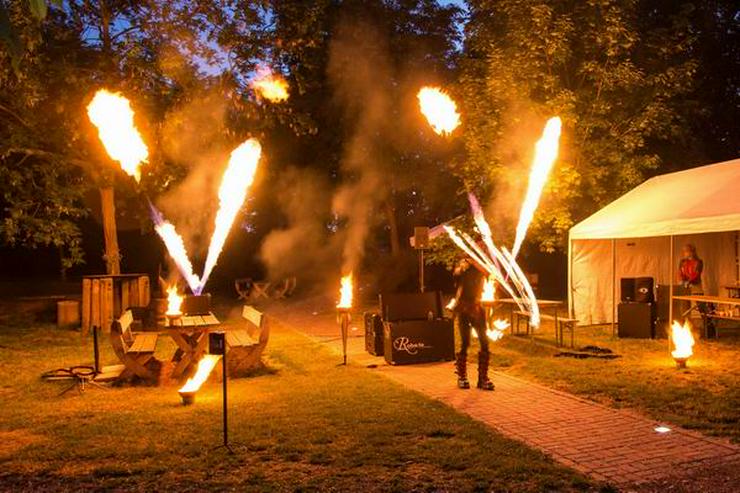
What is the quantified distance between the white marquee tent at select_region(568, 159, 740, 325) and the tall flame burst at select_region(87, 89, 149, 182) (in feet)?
37.0

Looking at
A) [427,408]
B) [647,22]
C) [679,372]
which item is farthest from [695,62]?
[427,408]

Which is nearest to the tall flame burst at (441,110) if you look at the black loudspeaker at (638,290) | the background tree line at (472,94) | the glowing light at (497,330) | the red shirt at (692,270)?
the background tree line at (472,94)

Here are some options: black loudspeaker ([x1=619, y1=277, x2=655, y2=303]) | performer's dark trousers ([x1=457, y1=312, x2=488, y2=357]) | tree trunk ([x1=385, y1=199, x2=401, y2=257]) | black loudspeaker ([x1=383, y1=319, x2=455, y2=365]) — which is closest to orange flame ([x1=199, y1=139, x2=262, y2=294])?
black loudspeaker ([x1=383, y1=319, x2=455, y2=365])

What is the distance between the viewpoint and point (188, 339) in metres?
10.2

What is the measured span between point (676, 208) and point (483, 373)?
579 cm

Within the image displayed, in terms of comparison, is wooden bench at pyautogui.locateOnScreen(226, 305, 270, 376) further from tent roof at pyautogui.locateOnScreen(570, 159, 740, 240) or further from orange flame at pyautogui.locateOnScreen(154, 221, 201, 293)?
orange flame at pyautogui.locateOnScreen(154, 221, 201, 293)

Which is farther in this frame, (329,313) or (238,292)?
(238,292)

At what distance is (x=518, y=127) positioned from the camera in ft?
58.5

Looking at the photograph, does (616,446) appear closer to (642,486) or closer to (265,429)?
(642,486)

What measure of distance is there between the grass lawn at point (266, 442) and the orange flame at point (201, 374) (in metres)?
0.24

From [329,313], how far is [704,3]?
57.6 feet

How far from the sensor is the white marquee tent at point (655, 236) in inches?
460

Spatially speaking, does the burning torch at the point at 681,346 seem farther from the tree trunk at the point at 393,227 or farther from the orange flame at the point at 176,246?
the tree trunk at the point at 393,227

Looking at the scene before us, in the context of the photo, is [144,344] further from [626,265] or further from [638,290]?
[626,265]
